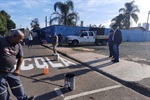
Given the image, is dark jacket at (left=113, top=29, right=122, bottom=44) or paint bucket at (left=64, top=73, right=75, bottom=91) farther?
dark jacket at (left=113, top=29, right=122, bottom=44)

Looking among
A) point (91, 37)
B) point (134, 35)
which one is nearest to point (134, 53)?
point (91, 37)

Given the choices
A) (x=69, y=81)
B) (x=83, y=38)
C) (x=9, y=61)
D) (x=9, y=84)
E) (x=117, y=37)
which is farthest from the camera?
(x=83, y=38)

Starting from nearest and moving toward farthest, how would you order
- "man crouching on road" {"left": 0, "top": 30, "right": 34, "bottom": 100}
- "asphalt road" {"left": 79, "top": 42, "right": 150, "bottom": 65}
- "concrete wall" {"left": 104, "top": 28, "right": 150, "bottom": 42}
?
1. "man crouching on road" {"left": 0, "top": 30, "right": 34, "bottom": 100}
2. "asphalt road" {"left": 79, "top": 42, "right": 150, "bottom": 65}
3. "concrete wall" {"left": 104, "top": 28, "right": 150, "bottom": 42}

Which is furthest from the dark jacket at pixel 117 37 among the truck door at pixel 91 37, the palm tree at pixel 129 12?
the palm tree at pixel 129 12

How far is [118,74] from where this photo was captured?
7.50m

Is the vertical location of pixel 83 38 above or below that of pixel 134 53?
above

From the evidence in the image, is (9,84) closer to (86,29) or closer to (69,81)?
(69,81)

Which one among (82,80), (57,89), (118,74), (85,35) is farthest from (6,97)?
(85,35)

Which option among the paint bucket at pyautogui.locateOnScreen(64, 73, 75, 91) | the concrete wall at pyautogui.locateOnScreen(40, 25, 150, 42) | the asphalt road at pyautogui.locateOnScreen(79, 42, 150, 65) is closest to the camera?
the paint bucket at pyautogui.locateOnScreen(64, 73, 75, 91)

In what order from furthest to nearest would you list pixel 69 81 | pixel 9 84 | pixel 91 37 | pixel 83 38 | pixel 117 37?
pixel 91 37 → pixel 83 38 → pixel 117 37 → pixel 69 81 → pixel 9 84

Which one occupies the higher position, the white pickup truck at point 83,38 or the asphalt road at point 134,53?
the white pickup truck at point 83,38

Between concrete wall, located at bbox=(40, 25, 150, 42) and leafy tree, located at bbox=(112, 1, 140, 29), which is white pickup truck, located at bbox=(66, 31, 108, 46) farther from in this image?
leafy tree, located at bbox=(112, 1, 140, 29)

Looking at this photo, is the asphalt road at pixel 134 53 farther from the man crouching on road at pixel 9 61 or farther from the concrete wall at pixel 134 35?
the concrete wall at pixel 134 35

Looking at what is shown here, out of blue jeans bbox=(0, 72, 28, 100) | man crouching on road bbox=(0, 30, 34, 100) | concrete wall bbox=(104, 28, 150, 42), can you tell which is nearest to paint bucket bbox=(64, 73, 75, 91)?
blue jeans bbox=(0, 72, 28, 100)
